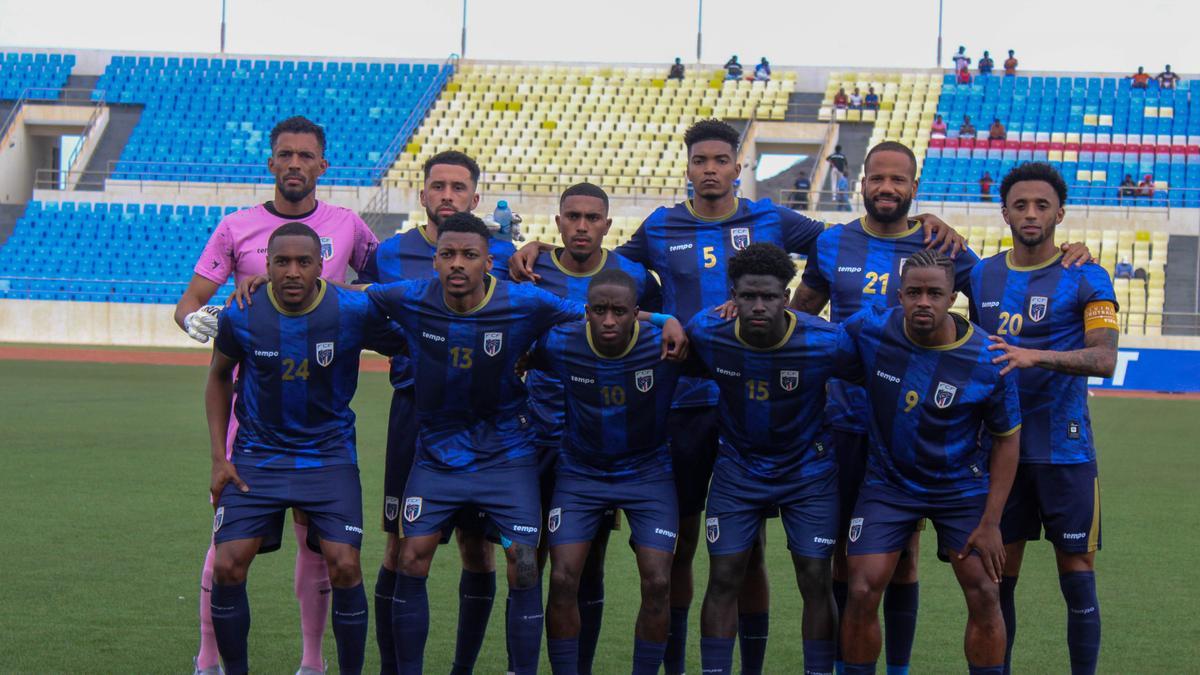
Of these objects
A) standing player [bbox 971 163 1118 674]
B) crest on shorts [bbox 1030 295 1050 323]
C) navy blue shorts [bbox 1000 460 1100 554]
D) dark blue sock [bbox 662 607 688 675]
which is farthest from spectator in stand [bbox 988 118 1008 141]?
dark blue sock [bbox 662 607 688 675]

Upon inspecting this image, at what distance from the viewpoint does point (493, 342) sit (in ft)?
20.3

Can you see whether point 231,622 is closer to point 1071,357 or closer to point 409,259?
point 409,259

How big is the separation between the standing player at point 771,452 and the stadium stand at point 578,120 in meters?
26.7

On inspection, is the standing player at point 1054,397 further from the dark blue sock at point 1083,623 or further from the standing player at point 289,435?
the standing player at point 289,435

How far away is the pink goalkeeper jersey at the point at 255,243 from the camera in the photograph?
22.1 feet

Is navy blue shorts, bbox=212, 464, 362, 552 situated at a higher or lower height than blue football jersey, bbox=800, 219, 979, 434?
lower

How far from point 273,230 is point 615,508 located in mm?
2071

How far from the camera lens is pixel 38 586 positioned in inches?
309

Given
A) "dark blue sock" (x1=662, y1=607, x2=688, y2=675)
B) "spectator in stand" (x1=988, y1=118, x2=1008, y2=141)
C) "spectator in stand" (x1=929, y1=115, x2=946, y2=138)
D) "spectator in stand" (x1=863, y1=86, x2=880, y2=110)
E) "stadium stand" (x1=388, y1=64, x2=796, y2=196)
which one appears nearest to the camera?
"dark blue sock" (x1=662, y1=607, x2=688, y2=675)

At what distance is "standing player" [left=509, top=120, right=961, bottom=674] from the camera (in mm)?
6539

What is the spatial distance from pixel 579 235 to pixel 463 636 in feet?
6.19

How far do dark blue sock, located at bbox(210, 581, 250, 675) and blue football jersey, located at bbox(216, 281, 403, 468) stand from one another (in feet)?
1.82

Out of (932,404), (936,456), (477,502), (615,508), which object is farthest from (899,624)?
(477,502)

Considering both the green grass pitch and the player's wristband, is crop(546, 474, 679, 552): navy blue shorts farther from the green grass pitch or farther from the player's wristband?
the green grass pitch
